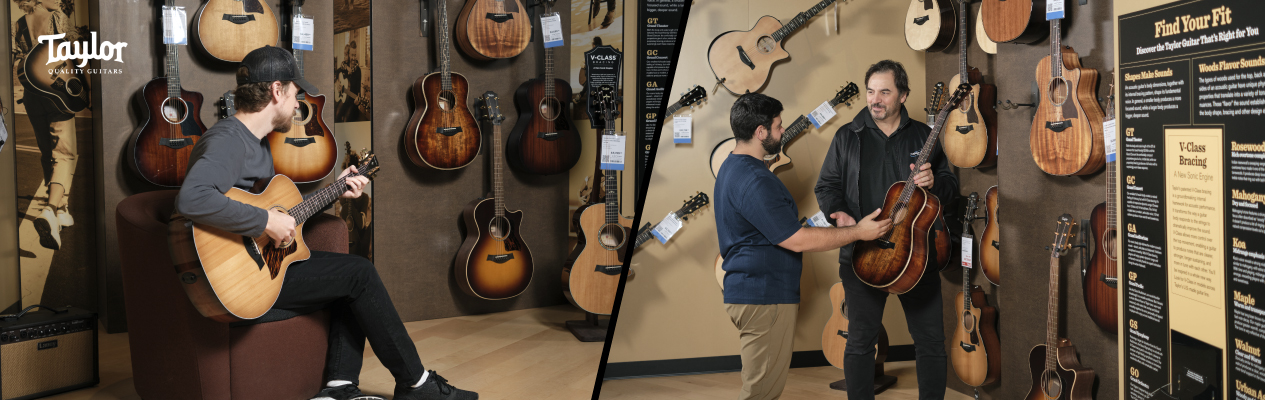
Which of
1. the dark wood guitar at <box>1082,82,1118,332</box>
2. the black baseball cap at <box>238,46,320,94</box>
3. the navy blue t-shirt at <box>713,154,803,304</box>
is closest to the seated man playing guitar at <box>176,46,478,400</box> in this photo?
the black baseball cap at <box>238,46,320,94</box>

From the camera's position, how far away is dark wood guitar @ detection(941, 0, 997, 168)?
7.98 ft

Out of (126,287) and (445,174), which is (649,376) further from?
(126,287)

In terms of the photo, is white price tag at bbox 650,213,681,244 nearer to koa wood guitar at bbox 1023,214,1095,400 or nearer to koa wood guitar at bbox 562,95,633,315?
koa wood guitar at bbox 562,95,633,315

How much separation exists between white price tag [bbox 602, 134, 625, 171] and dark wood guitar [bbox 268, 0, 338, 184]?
4.18 ft

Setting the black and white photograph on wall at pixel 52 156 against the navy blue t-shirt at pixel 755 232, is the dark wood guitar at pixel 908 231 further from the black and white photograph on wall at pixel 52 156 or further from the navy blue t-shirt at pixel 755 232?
the black and white photograph on wall at pixel 52 156

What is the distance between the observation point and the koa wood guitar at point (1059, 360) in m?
2.24

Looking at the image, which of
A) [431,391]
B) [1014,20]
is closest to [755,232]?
[1014,20]

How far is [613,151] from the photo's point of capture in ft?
11.5

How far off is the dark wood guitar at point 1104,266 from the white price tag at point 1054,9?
28cm

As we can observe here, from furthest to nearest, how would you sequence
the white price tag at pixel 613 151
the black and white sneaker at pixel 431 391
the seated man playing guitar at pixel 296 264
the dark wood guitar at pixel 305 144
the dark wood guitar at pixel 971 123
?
the white price tag at pixel 613 151, the dark wood guitar at pixel 305 144, the black and white sneaker at pixel 431 391, the dark wood guitar at pixel 971 123, the seated man playing guitar at pixel 296 264

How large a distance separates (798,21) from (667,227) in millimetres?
1043

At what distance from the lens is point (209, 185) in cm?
220

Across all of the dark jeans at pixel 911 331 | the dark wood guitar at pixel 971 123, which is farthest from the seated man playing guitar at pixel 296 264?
the dark wood guitar at pixel 971 123

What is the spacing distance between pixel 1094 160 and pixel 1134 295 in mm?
A: 503
